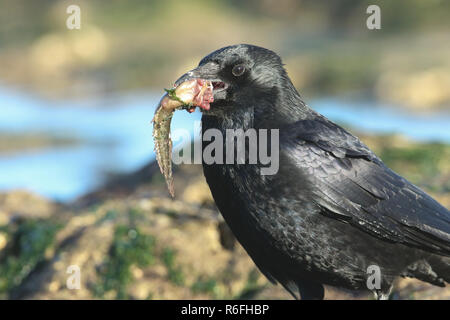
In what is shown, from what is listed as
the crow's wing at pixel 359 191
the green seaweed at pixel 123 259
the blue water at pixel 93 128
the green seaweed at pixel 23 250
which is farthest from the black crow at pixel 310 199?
the blue water at pixel 93 128

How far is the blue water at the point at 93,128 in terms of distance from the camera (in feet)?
41.2

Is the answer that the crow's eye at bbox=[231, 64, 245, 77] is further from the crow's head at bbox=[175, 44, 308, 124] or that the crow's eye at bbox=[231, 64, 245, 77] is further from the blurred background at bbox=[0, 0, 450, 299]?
the blurred background at bbox=[0, 0, 450, 299]

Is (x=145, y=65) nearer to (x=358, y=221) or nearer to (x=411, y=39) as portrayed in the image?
(x=411, y=39)

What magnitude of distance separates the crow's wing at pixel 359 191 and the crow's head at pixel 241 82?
22 cm

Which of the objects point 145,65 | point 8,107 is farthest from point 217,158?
point 145,65

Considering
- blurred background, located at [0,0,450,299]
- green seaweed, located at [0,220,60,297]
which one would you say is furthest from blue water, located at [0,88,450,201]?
green seaweed, located at [0,220,60,297]

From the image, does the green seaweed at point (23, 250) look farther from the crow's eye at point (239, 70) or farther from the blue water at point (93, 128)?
the blue water at point (93, 128)

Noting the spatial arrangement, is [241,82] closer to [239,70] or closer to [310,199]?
[239,70]

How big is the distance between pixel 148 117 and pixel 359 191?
12.0 m

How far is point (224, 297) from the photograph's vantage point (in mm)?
5523

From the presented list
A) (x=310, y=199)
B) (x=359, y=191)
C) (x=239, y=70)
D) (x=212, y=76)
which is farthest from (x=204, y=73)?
(x=359, y=191)

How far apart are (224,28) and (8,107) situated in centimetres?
881

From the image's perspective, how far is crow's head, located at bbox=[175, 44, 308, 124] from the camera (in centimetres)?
Answer: 435

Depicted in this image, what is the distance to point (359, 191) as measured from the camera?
14.4ft
